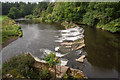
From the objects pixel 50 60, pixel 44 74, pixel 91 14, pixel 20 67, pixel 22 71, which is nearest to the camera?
pixel 22 71

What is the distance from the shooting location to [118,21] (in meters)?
19.6

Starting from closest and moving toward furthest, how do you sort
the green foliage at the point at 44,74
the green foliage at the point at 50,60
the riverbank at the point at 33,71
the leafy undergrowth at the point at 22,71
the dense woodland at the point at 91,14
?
the leafy undergrowth at the point at 22,71 → the riverbank at the point at 33,71 → the green foliage at the point at 44,74 → the green foliage at the point at 50,60 → the dense woodland at the point at 91,14

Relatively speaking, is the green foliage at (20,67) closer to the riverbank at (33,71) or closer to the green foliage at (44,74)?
the riverbank at (33,71)

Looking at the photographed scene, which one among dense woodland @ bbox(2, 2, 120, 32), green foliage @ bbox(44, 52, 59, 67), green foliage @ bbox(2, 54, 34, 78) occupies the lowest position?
green foliage @ bbox(2, 54, 34, 78)

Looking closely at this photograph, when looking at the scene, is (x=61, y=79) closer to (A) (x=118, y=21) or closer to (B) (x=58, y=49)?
(B) (x=58, y=49)

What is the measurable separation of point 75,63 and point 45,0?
62793mm

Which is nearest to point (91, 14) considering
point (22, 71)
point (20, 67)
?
point (20, 67)

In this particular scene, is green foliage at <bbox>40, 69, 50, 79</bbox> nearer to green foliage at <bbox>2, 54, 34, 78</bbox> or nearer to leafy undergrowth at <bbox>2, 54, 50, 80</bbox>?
leafy undergrowth at <bbox>2, 54, 50, 80</bbox>

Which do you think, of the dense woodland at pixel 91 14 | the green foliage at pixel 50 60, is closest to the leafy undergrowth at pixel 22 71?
the green foliage at pixel 50 60

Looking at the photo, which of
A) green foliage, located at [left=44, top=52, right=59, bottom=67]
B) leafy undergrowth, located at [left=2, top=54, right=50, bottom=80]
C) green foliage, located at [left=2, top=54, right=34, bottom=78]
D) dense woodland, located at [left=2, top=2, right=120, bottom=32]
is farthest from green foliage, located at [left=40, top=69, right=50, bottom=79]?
dense woodland, located at [left=2, top=2, right=120, bottom=32]

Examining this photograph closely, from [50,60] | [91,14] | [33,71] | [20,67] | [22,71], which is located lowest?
[33,71]

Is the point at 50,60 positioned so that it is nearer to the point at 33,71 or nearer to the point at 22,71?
the point at 33,71

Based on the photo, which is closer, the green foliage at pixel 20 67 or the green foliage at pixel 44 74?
the green foliage at pixel 20 67

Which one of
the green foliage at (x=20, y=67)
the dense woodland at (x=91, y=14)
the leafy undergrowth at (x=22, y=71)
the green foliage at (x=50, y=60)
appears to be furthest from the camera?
the dense woodland at (x=91, y=14)
